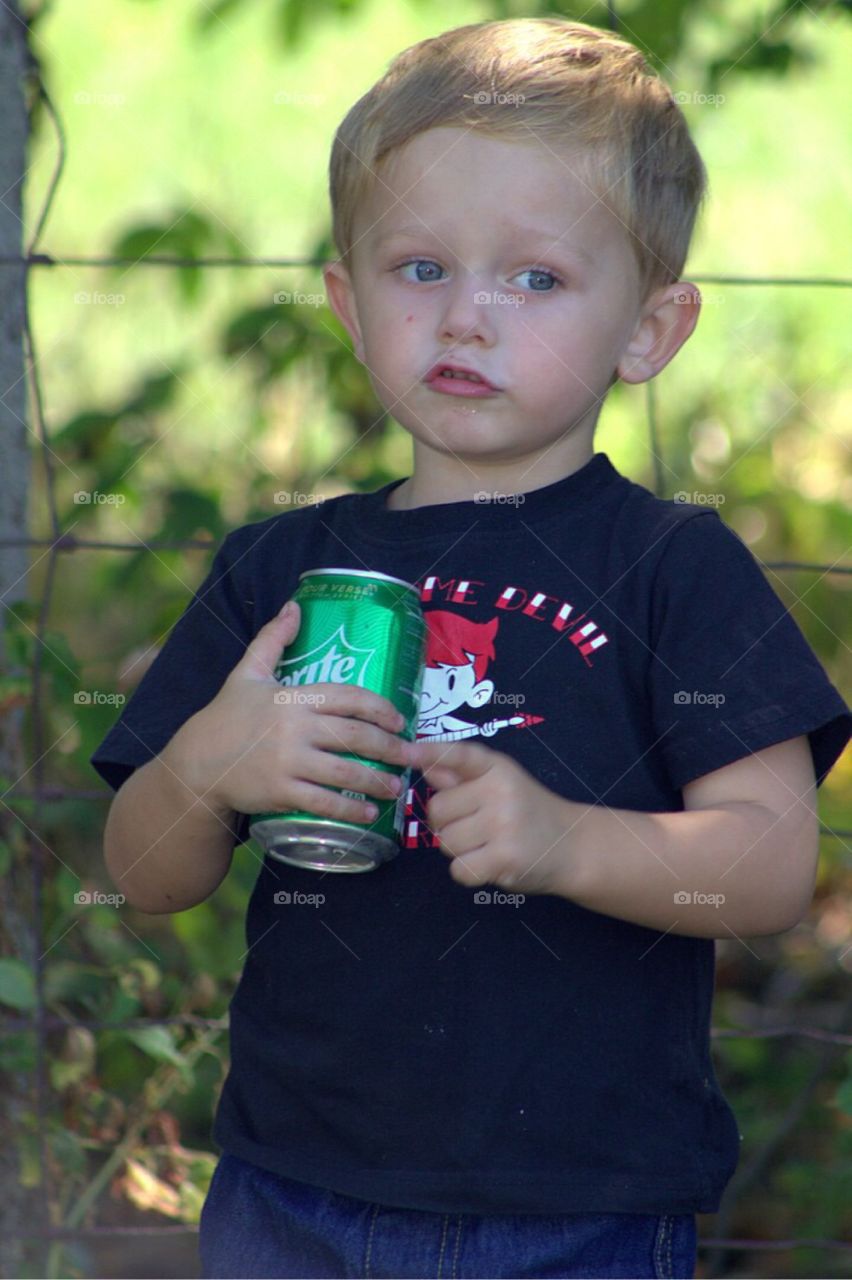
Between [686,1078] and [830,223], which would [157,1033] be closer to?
[686,1078]

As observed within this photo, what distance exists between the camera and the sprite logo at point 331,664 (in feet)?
3.17

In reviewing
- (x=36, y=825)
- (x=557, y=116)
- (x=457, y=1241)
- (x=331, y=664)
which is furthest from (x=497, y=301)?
(x=36, y=825)

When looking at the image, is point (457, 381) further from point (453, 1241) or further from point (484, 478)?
point (453, 1241)

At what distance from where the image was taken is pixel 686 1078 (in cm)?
106

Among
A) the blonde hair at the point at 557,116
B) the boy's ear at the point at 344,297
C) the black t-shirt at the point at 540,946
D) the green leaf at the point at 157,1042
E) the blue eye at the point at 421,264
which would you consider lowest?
the green leaf at the point at 157,1042

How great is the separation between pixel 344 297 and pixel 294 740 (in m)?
0.46

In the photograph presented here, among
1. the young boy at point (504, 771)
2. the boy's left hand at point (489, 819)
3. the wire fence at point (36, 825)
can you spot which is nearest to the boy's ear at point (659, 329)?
the young boy at point (504, 771)

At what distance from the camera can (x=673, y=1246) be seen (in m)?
1.04

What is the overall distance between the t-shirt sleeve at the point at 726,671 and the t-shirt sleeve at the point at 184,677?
1.06 ft

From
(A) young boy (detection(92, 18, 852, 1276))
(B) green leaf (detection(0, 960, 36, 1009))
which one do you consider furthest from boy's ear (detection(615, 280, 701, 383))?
(B) green leaf (detection(0, 960, 36, 1009))

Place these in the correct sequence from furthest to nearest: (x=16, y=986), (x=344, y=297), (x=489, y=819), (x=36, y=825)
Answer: (x=36, y=825)
(x=16, y=986)
(x=344, y=297)
(x=489, y=819)

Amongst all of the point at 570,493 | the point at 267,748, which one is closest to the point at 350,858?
the point at 267,748

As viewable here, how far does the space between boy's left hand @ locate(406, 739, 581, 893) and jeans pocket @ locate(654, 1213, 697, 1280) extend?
0.90 feet

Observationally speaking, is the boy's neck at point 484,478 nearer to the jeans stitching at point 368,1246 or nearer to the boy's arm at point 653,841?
the boy's arm at point 653,841
